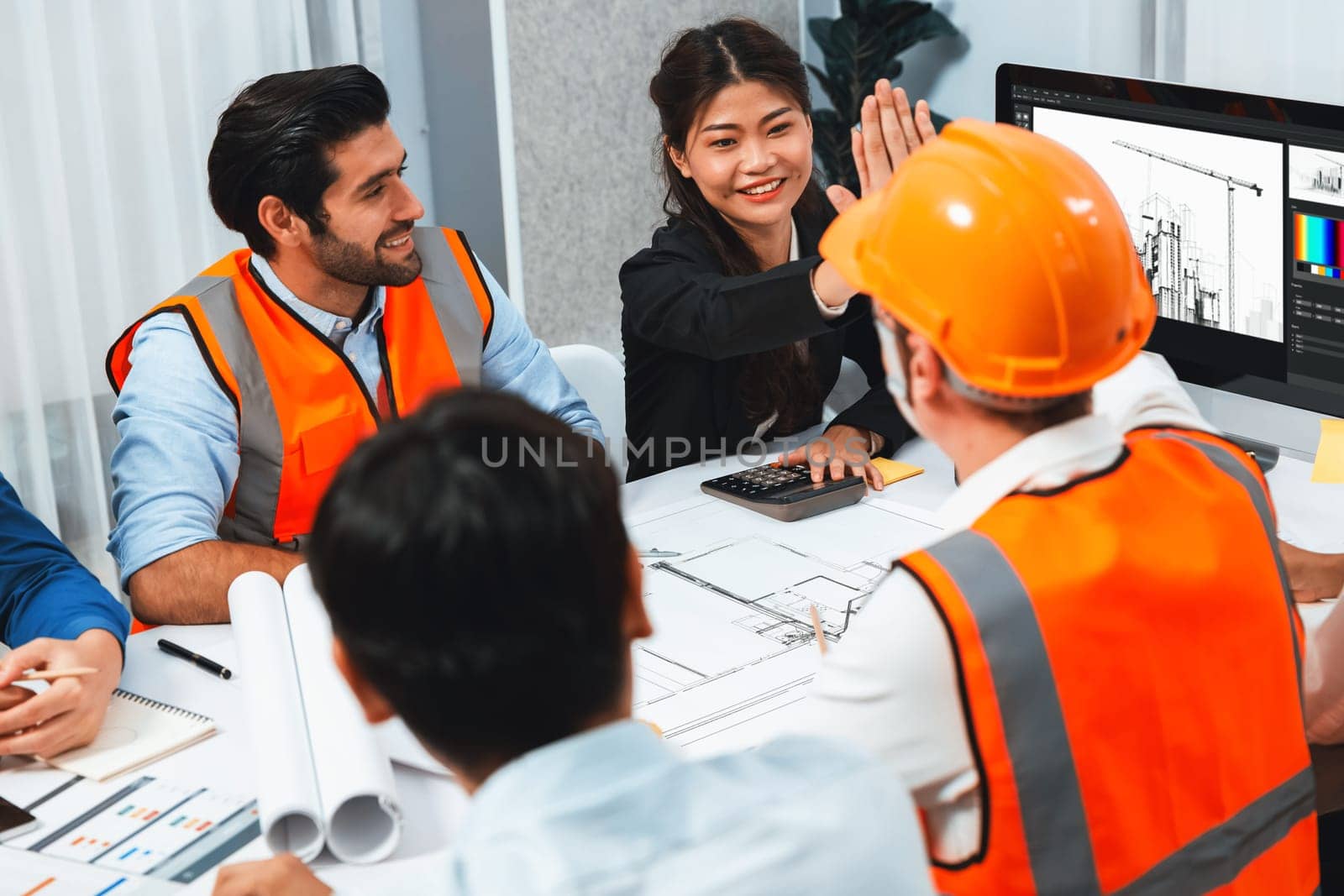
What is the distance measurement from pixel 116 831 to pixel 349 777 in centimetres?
21

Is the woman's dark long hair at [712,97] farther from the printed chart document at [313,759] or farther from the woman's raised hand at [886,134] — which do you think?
the printed chart document at [313,759]

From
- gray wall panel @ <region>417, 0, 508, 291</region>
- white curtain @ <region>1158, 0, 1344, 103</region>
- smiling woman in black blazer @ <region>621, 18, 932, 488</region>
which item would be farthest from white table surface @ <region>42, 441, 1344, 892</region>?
gray wall panel @ <region>417, 0, 508, 291</region>

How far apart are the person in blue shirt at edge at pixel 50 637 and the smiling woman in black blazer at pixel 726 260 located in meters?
0.80

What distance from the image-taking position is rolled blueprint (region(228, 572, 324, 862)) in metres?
1.02

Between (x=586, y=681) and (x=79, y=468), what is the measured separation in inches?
85.8

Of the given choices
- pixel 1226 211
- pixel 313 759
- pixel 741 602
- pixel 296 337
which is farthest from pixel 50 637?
pixel 1226 211

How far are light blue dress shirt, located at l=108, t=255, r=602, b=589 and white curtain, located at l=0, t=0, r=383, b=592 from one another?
878 mm

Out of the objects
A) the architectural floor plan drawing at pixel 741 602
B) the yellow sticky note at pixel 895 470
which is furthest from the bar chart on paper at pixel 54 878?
the yellow sticky note at pixel 895 470

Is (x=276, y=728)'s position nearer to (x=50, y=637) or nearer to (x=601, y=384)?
(x=50, y=637)

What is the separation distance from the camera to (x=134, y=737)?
1212mm

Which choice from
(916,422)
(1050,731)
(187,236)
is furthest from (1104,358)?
(187,236)

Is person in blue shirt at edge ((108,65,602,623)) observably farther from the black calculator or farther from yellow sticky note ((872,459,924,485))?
yellow sticky note ((872,459,924,485))

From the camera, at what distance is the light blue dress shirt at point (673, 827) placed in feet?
1.91

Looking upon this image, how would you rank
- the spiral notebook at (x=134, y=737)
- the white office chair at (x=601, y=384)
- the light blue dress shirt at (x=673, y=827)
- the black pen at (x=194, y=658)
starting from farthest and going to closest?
1. the white office chair at (x=601, y=384)
2. the black pen at (x=194, y=658)
3. the spiral notebook at (x=134, y=737)
4. the light blue dress shirt at (x=673, y=827)
